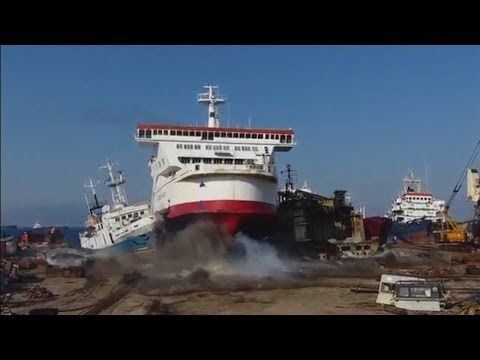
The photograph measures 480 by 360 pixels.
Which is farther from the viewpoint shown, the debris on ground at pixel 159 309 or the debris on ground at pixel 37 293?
the debris on ground at pixel 37 293

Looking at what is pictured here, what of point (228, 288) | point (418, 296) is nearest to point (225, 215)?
point (228, 288)

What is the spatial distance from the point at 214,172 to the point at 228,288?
2.36 m

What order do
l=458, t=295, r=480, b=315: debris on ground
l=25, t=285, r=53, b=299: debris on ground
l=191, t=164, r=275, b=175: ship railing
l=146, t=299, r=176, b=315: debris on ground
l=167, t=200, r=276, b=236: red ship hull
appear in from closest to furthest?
l=458, t=295, r=480, b=315: debris on ground < l=146, t=299, r=176, b=315: debris on ground < l=25, t=285, r=53, b=299: debris on ground < l=167, t=200, r=276, b=236: red ship hull < l=191, t=164, r=275, b=175: ship railing

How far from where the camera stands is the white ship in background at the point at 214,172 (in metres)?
10.7

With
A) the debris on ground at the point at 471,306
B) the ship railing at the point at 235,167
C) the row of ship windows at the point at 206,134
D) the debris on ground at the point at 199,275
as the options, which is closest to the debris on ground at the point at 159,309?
the debris on ground at the point at 199,275

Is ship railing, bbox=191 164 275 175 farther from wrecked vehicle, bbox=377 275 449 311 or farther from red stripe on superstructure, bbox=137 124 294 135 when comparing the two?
wrecked vehicle, bbox=377 275 449 311

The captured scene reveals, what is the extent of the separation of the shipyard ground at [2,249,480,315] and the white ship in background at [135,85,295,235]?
0.97m

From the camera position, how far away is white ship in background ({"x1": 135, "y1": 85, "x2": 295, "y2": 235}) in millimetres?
10719

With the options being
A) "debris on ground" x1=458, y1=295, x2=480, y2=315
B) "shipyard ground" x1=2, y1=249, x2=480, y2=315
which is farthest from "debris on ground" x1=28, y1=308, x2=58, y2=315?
"debris on ground" x1=458, y1=295, x2=480, y2=315

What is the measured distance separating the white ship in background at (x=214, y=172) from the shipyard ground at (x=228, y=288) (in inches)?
38.1

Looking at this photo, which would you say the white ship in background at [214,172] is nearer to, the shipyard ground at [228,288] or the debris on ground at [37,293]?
the shipyard ground at [228,288]

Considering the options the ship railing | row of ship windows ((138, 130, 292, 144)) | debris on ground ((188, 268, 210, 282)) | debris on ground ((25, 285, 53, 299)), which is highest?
row of ship windows ((138, 130, 292, 144))
